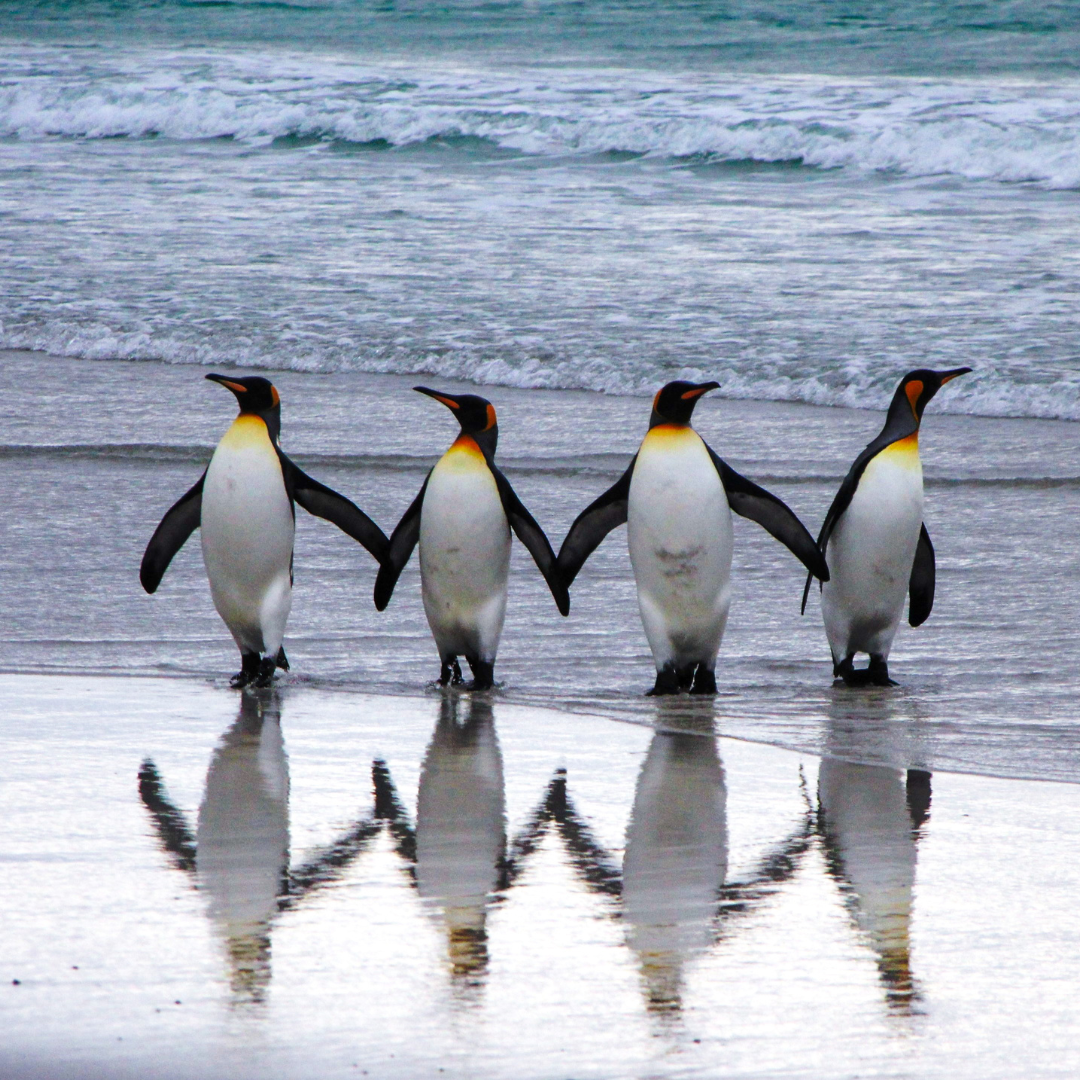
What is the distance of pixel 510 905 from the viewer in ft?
8.72

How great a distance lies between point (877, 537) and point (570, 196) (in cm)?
1022

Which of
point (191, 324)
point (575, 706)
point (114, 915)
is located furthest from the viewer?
point (191, 324)

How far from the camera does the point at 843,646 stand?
4.51 metres

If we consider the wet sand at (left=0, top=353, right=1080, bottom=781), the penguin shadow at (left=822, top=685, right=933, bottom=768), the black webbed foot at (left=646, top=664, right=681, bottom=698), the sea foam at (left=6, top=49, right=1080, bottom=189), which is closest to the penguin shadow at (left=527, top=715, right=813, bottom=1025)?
the penguin shadow at (left=822, top=685, right=933, bottom=768)

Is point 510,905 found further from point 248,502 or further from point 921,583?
point 921,583

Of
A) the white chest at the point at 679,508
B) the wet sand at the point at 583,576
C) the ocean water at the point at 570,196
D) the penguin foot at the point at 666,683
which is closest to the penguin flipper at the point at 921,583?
the wet sand at the point at 583,576

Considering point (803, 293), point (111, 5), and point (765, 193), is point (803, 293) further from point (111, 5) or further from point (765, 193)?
point (111, 5)

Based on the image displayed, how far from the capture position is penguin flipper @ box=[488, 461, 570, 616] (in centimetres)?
436

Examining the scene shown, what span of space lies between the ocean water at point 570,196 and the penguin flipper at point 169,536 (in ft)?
14.3

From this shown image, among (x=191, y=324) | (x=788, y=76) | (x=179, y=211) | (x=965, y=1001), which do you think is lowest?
(x=965, y=1001)

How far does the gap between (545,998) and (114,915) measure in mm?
678

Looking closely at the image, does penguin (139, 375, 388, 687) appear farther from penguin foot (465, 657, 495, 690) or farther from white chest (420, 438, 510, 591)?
penguin foot (465, 657, 495, 690)

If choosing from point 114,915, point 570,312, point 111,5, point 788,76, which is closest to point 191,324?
point 570,312

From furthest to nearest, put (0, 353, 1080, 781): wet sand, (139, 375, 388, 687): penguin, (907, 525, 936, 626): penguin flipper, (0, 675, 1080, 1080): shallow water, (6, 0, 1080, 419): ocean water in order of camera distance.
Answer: (6, 0, 1080, 419): ocean water < (907, 525, 936, 626): penguin flipper < (139, 375, 388, 687): penguin < (0, 353, 1080, 781): wet sand < (0, 675, 1080, 1080): shallow water
